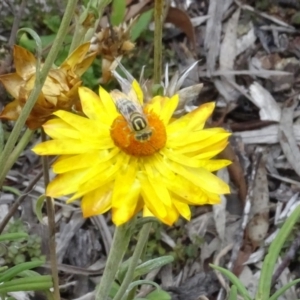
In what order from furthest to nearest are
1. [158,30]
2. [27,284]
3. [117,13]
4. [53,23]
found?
[53,23]
[117,13]
[27,284]
[158,30]

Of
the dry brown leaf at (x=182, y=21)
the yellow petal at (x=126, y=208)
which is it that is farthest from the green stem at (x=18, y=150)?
the dry brown leaf at (x=182, y=21)

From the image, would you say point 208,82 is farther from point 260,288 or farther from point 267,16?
point 260,288

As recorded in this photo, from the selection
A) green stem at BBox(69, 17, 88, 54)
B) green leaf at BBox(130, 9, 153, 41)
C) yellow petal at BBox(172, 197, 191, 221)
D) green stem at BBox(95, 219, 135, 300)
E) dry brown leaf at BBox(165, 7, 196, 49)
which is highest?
green stem at BBox(69, 17, 88, 54)

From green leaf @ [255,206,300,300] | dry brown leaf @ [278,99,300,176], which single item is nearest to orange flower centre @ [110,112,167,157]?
green leaf @ [255,206,300,300]

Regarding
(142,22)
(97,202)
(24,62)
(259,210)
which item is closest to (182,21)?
(142,22)

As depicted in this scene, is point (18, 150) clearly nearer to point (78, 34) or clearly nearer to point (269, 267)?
point (78, 34)

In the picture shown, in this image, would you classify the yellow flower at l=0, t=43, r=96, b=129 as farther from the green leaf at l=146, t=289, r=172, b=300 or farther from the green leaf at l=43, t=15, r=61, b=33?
the green leaf at l=43, t=15, r=61, b=33

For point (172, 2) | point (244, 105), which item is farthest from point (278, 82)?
point (172, 2)

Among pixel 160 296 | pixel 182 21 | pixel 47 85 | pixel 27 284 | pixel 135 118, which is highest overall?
pixel 47 85
